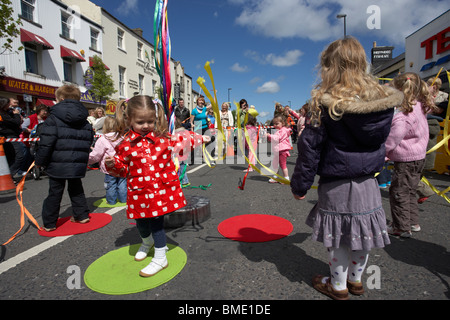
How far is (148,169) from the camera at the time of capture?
243cm

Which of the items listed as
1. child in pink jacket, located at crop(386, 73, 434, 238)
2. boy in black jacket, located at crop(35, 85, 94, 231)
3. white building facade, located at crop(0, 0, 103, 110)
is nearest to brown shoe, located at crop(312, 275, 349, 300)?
child in pink jacket, located at crop(386, 73, 434, 238)

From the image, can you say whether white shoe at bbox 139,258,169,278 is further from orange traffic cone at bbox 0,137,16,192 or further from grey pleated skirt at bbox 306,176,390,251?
orange traffic cone at bbox 0,137,16,192

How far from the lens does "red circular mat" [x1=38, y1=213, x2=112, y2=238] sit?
3464 mm

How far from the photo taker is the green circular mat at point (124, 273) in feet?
7.26

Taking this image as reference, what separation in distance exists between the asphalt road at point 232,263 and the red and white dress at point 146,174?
0.64 meters

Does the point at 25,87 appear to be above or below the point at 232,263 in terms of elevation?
above

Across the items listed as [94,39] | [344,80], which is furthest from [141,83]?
[344,80]

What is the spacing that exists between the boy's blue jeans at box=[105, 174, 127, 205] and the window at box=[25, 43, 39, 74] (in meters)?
14.3

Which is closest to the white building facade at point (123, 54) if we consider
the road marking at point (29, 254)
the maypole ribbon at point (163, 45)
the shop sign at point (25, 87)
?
the shop sign at point (25, 87)

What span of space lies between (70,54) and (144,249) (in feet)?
60.8

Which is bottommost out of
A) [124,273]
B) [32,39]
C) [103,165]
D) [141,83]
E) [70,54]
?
[124,273]

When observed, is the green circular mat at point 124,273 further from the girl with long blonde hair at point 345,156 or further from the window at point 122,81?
the window at point 122,81

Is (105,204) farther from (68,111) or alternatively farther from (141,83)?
(141,83)
